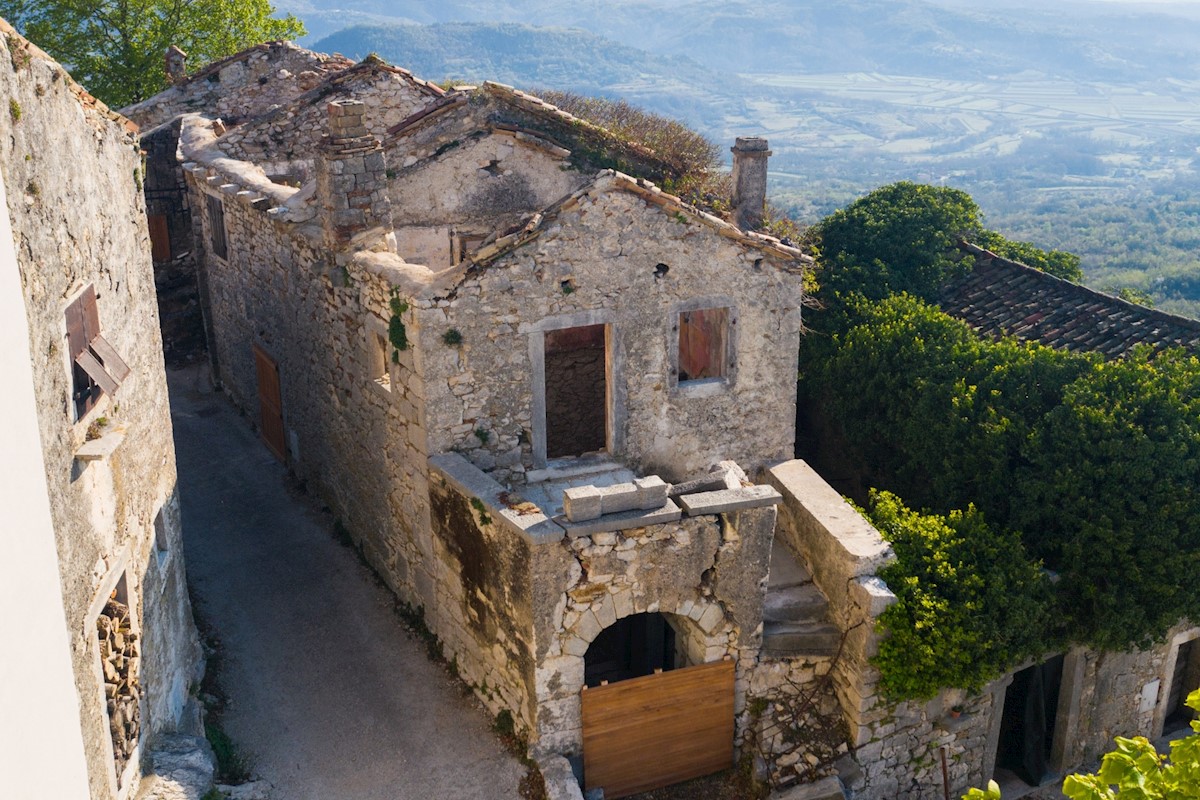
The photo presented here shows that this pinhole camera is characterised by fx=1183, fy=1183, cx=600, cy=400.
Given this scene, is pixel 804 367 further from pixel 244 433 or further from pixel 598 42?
pixel 598 42

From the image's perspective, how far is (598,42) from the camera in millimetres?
179500

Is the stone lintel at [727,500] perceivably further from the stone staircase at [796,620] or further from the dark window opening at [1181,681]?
the dark window opening at [1181,681]

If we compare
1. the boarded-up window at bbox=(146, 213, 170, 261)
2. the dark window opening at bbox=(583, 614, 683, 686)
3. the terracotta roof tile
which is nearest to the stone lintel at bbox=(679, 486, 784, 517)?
the dark window opening at bbox=(583, 614, 683, 686)

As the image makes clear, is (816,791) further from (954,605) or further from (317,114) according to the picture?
(317,114)

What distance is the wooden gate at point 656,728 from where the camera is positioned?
13.3 m

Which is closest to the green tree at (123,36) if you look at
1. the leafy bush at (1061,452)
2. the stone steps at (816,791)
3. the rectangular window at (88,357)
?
the leafy bush at (1061,452)

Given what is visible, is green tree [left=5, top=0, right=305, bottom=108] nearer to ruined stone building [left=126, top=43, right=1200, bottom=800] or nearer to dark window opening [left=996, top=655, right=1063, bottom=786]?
ruined stone building [left=126, top=43, right=1200, bottom=800]

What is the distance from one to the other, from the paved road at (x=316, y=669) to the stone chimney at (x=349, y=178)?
15.3 feet

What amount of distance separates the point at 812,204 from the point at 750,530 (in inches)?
3880

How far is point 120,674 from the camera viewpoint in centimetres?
1037

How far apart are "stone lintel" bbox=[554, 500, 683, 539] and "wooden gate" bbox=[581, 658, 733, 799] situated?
202 centimetres

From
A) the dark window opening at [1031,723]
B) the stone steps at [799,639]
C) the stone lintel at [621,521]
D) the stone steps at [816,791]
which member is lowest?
the dark window opening at [1031,723]

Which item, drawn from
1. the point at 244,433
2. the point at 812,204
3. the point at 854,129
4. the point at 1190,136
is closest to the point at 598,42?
the point at 854,129

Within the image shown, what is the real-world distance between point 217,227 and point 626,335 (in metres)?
9.35
